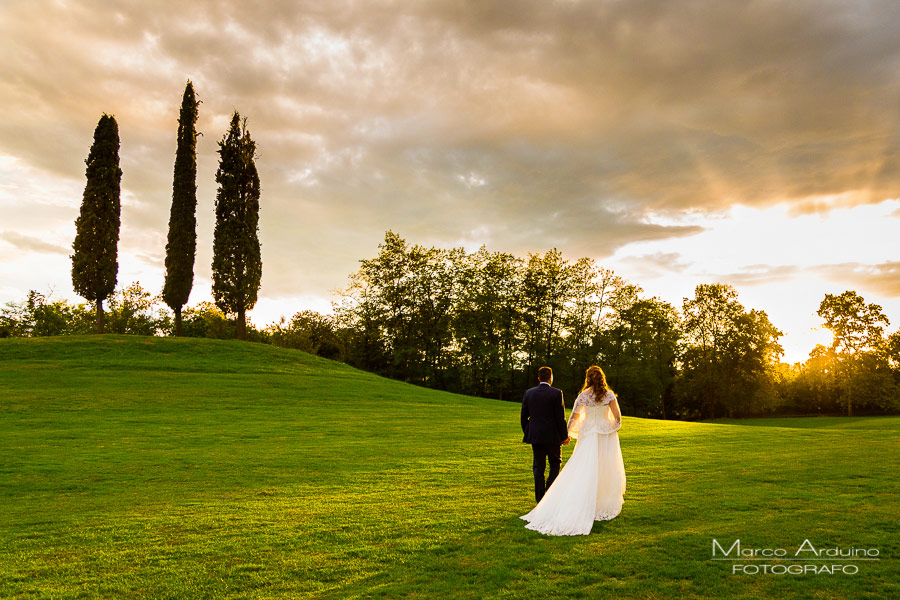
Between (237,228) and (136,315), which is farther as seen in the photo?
(136,315)

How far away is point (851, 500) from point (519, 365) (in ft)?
193

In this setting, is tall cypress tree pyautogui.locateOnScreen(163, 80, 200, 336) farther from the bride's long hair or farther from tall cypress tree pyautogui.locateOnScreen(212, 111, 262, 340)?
the bride's long hair

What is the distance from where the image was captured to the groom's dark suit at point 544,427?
1093 cm

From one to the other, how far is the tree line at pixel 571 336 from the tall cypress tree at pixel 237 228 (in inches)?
578

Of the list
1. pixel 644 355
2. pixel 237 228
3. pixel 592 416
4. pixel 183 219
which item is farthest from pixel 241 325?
pixel 592 416

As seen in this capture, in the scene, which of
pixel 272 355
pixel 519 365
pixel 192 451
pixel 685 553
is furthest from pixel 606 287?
pixel 685 553

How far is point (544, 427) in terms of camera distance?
35.9ft

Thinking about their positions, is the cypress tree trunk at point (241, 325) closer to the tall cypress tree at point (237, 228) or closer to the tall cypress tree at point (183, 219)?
the tall cypress tree at point (237, 228)

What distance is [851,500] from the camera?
11.2 meters

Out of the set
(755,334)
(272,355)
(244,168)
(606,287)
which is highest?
(244,168)

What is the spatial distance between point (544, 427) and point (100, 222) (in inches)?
2247

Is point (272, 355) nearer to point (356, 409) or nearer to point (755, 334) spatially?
point (356, 409)

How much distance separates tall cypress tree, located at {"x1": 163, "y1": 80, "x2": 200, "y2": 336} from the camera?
5541 centimetres

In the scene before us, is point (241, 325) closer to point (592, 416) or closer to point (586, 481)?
point (592, 416)
